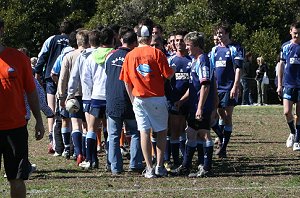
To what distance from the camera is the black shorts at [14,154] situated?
27.5 feet

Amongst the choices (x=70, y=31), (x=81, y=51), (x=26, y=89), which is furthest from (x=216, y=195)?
(x=70, y=31)

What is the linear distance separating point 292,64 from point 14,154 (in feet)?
26.7

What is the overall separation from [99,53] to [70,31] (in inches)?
113

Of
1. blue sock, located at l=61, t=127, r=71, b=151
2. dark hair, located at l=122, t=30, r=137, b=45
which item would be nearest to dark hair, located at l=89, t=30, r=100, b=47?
dark hair, located at l=122, t=30, r=137, b=45

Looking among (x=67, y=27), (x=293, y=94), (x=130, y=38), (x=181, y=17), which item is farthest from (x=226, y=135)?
(x=181, y=17)

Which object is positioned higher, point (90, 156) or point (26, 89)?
point (26, 89)

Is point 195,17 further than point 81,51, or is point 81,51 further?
point 195,17

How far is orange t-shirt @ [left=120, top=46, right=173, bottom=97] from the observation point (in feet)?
37.3

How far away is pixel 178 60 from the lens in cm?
1259

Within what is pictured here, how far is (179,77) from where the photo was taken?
12695mm

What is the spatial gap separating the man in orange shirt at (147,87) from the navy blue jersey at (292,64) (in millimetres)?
4526

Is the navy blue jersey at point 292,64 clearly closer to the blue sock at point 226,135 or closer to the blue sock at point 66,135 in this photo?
the blue sock at point 226,135

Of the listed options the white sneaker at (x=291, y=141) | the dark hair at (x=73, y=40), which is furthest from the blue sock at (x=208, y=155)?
the white sneaker at (x=291, y=141)

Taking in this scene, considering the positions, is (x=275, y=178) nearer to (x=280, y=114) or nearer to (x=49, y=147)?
(x=49, y=147)
